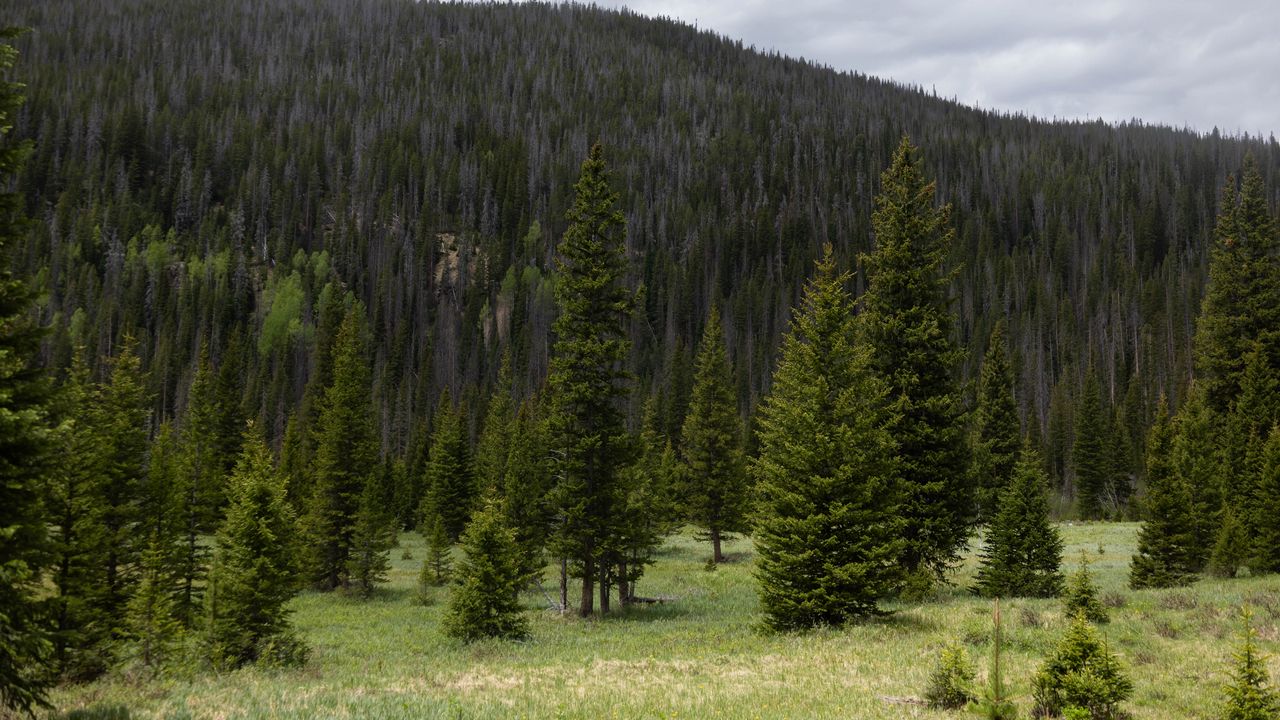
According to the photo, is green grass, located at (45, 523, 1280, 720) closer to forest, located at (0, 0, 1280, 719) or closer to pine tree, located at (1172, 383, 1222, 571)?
forest, located at (0, 0, 1280, 719)

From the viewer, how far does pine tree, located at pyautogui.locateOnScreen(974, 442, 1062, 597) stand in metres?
25.6

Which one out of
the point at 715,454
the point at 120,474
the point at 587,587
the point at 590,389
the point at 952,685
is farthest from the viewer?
the point at 715,454

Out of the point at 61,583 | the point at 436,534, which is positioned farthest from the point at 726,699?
the point at 436,534

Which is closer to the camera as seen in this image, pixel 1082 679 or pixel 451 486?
pixel 1082 679

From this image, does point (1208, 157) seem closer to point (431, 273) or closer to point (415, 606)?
point (431, 273)

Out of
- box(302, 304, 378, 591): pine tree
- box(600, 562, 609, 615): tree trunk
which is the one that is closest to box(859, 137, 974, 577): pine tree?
box(600, 562, 609, 615): tree trunk

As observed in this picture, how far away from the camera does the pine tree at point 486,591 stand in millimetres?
24375

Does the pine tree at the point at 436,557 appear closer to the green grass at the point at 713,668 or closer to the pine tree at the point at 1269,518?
the green grass at the point at 713,668

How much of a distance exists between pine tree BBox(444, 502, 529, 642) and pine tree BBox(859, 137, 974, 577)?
13.8 meters

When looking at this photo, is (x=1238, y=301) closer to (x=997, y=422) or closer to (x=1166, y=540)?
(x=997, y=422)

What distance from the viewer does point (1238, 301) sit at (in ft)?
131

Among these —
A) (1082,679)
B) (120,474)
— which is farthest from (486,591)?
(1082,679)

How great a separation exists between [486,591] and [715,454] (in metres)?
25.8

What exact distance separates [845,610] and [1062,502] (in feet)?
230
